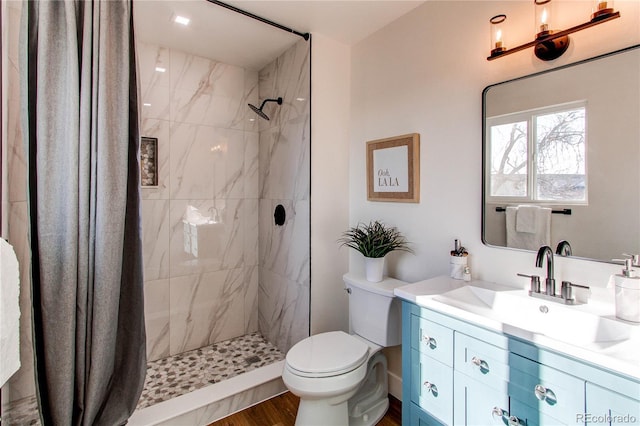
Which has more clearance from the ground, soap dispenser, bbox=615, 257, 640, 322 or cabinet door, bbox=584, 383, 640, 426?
soap dispenser, bbox=615, 257, 640, 322

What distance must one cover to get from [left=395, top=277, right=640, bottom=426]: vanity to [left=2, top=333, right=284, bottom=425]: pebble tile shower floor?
1.32 m

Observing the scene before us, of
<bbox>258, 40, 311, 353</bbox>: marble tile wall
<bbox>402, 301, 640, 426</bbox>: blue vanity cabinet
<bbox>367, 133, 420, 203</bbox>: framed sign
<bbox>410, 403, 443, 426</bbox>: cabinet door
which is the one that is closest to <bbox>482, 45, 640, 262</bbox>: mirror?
<bbox>367, 133, 420, 203</bbox>: framed sign

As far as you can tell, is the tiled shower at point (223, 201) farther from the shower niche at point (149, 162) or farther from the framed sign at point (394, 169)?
the framed sign at point (394, 169)

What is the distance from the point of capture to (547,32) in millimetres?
1292

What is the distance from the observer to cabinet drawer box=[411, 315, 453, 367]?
4.30 ft

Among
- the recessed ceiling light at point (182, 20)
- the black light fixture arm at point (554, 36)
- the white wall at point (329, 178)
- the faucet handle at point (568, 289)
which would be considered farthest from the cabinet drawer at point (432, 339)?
the recessed ceiling light at point (182, 20)

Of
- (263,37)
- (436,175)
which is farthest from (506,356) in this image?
(263,37)

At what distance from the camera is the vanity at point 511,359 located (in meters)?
0.91

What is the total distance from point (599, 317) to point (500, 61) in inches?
45.9

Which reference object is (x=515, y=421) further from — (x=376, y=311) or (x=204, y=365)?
(x=204, y=365)

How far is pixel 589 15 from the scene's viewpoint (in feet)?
4.05

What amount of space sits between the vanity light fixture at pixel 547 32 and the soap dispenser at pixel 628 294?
855mm

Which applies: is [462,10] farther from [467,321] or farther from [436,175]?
[467,321]

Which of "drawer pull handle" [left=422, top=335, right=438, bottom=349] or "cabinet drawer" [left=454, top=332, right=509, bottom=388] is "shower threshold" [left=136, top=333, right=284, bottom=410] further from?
"cabinet drawer" [left=454, top=332, right=509, bottom=388]
